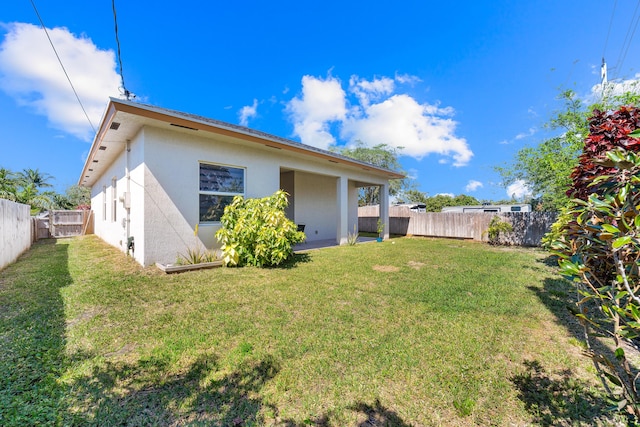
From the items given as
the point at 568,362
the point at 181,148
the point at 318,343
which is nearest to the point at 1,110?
the point at 181,148

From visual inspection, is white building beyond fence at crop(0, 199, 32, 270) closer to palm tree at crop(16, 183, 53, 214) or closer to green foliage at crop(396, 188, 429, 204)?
palm tree at crop(16, 183, 53, 214)

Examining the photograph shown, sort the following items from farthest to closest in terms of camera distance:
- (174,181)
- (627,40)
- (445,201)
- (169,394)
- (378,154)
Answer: (445,201) → (378,154) → (627,40) → (174,181) → (169,394)

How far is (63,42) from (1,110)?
7.23 m

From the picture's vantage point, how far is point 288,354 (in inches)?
102

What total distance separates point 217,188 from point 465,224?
12.5 m

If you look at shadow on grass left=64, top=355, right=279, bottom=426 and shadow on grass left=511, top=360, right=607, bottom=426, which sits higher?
shadow on grass left=64, top=355, right=279, bottom=426

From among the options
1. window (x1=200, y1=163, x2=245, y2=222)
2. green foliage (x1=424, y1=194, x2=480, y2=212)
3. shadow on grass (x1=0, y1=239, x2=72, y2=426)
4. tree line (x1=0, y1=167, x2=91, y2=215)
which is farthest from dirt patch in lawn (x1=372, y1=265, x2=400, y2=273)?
green foliage (x1=424, y1=194, x2=480, y2=212)

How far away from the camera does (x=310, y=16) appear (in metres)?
10.6

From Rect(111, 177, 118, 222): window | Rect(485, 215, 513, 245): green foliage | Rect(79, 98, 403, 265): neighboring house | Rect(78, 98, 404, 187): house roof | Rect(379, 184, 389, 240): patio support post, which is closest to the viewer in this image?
Rect(78, 98, 404, 187): house roof

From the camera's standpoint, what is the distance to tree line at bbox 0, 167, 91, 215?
13352mm

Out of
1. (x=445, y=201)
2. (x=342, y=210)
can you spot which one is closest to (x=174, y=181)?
(x=342, y=210)

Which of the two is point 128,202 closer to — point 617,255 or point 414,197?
point 617,255

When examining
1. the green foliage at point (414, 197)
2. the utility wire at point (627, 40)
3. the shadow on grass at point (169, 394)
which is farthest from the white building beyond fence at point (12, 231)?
the green foliage at point (414, 197)

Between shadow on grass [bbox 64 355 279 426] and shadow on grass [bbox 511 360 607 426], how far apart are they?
80.8 inches
